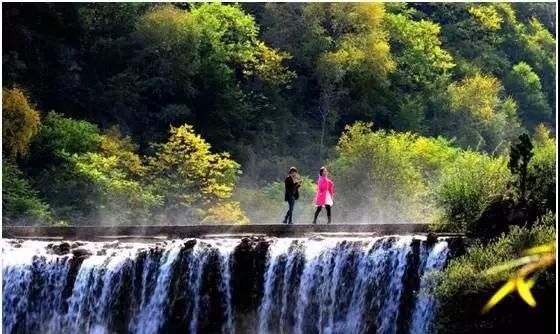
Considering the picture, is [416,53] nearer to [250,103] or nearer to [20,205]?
[250,103]

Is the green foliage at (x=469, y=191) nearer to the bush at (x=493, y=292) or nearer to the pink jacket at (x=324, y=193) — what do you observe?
the bush at (x=493, y=292)

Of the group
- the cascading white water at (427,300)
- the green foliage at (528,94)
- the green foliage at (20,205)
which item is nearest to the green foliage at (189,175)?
the green foliage at (20,205)

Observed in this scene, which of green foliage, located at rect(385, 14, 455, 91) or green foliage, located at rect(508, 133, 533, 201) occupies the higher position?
green foliage, located at rect(385, 14, 455, 91)

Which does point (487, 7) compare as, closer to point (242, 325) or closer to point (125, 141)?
point (125, 141)

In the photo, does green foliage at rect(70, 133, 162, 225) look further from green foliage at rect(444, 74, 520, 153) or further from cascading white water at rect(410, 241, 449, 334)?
cascading white water at rect(410, 241, 449, 334)

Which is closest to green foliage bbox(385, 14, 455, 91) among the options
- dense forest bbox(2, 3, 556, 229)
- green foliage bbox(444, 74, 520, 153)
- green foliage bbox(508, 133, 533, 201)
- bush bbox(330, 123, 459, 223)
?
dense forest bbox(2, 3, 556, 229)

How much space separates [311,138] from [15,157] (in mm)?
7116

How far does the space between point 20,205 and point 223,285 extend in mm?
11335

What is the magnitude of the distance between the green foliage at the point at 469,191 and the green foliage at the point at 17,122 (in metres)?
13.3

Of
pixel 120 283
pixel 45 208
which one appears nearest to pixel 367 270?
pixel 120 283

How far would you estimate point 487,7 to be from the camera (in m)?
33.0

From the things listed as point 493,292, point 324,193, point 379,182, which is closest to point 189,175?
point 379,182

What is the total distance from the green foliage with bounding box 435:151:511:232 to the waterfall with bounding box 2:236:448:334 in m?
0.70

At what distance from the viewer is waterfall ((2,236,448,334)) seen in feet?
40.4
